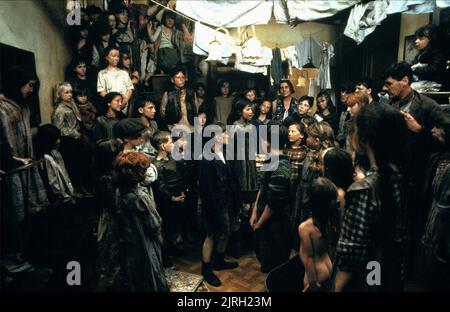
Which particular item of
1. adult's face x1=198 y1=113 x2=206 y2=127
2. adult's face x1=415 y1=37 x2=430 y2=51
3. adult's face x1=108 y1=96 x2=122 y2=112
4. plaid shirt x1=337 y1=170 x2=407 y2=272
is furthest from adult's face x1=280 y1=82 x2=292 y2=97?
plaid shirt x1=337 y1=170 x2=407 y2=272

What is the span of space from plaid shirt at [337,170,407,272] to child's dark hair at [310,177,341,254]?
0.44m

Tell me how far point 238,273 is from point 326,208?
2.35 meters

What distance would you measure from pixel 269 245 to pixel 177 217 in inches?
64.3

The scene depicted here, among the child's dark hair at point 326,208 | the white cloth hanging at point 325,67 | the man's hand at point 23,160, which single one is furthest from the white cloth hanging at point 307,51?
the man's hand at point 23,160

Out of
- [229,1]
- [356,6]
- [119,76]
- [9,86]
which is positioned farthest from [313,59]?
[9,86]

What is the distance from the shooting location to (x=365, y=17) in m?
5.09

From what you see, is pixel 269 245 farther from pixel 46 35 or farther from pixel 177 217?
pixel 46 35

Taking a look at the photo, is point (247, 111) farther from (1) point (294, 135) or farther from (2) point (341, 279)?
(2) point (341, 279)

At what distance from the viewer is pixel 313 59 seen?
776 cm

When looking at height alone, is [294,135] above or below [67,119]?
below

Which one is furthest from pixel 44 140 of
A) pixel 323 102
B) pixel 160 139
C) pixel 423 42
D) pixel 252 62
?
pixel 423 42

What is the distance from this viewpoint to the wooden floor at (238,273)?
3998 millimetres

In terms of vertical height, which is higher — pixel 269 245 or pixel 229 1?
pixel 229 1

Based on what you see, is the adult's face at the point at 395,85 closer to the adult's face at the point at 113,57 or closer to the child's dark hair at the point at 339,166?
the child's dark hair at the point at 339,166
